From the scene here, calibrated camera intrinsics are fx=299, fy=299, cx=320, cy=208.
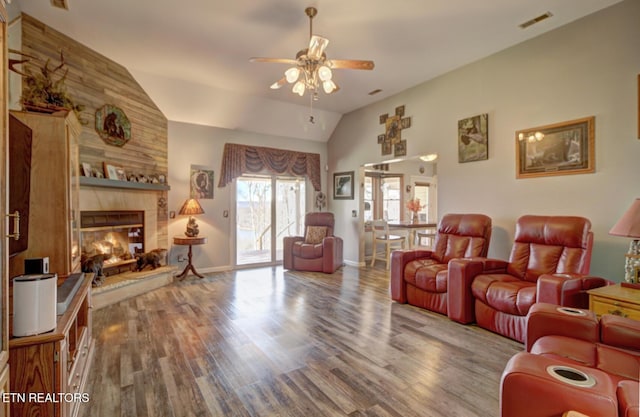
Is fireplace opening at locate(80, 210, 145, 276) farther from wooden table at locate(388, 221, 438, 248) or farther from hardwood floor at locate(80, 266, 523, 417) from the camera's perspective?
wooden table at locate(388, 221, 438, 248)

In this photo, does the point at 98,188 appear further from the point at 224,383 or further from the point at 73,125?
the point at 224,383

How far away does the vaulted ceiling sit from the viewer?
2.86 metres

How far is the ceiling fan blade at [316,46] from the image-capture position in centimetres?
254

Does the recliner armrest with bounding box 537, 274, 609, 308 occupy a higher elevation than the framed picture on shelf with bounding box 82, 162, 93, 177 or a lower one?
lower

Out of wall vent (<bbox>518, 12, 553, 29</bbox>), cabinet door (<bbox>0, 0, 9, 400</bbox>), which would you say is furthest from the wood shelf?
wall vent (<bbox>518, 12, 553, 29</bbox>)

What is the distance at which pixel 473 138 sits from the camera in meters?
4.04

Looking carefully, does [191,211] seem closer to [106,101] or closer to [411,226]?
[106,101]

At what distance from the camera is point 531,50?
3445mm

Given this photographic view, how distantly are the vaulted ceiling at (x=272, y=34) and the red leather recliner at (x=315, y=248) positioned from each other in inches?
99.5

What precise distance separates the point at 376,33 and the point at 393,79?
135 cm

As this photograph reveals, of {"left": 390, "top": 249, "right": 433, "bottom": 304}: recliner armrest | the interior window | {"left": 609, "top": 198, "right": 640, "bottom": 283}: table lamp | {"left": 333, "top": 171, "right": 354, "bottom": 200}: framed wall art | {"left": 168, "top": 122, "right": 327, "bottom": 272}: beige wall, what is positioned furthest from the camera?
the interior window

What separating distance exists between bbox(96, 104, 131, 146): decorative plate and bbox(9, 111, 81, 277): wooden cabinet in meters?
2.03

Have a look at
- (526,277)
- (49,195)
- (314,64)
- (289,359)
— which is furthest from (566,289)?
(49,195)

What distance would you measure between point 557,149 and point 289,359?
349cm
